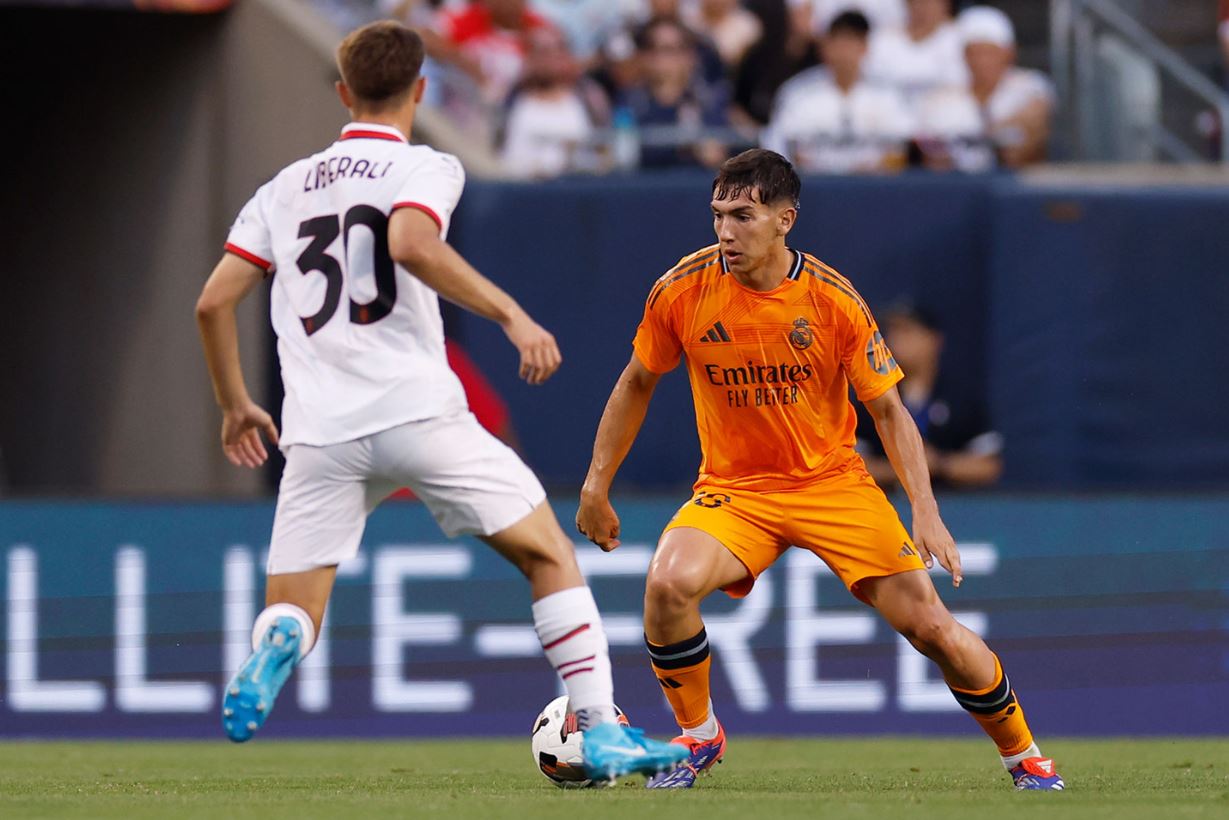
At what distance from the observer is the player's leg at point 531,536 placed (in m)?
5.74

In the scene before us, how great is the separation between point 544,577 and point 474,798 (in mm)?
868

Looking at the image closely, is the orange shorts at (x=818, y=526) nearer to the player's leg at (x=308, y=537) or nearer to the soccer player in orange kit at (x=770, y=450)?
the soccer player in orange kit at (x=770, y=450)

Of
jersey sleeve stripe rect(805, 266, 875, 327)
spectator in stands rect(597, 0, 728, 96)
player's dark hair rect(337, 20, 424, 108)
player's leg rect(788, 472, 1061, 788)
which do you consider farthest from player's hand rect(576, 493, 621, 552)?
spectator in stands rect(597, 0, 728, 96)

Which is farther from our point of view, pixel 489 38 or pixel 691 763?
pixel 489 38

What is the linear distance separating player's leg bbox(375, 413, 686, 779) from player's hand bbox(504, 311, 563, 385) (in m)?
0.35

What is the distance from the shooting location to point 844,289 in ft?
22.7

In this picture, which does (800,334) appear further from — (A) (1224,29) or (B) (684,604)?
(A) (1224,29)

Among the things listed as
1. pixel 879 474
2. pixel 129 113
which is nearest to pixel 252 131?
pixel 129 113

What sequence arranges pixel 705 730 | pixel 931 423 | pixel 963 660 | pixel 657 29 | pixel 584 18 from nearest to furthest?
pixel 963 660
pixel 705 730
pixel 931 423
pixel 657 29
pixel 584 18

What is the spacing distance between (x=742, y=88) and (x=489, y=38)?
1.77 meters

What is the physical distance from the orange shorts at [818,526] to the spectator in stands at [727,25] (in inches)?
277

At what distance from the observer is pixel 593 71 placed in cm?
1328

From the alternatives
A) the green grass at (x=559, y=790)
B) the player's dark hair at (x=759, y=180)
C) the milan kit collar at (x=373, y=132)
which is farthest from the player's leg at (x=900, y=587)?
the milan kit collar at (x=373, y=132)

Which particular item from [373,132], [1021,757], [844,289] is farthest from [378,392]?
[1021,757]
